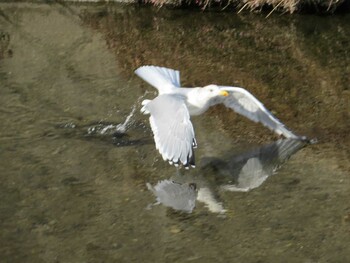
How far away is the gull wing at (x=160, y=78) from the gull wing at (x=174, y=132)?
2.12 ft

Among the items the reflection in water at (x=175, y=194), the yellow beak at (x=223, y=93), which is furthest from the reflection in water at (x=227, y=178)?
the yellow beak at (x=223, y=93)

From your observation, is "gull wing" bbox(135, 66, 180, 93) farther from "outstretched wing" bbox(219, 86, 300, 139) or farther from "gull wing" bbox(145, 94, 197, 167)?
"gull wing" bbox(145, 94, 197, 167)

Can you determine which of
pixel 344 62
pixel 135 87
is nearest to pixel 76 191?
pixel 135 87

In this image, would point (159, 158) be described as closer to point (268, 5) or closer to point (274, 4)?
point (274, 4)

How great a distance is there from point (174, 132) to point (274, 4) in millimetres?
6533

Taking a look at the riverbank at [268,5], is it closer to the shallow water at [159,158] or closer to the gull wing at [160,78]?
the shallow water at [159,158]

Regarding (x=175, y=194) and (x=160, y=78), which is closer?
(x=175, y=194)

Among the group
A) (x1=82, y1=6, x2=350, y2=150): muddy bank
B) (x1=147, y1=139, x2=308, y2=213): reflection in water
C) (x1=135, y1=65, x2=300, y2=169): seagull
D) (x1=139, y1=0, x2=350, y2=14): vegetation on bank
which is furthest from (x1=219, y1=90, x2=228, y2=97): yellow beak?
(x1=139, y1=0, x2=350, y2=14): vegetation on bank

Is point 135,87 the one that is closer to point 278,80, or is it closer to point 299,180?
point 278,80

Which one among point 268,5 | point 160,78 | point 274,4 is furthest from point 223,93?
point 268,5

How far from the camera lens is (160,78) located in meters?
6.52

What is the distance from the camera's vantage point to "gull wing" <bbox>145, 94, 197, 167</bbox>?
5.32m

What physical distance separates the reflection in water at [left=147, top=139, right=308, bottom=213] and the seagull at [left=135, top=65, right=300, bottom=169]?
0.74ft

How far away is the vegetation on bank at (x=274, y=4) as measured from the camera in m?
11.4
